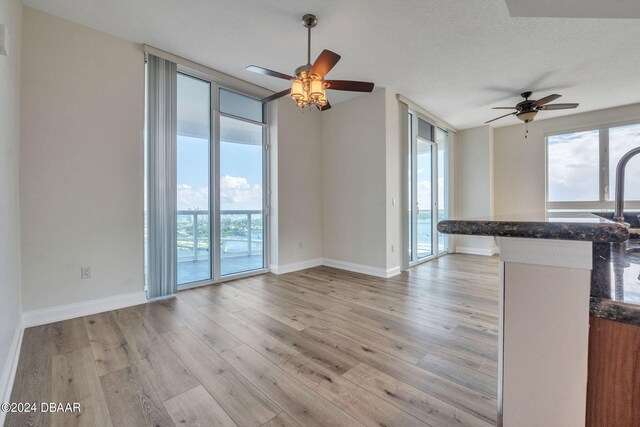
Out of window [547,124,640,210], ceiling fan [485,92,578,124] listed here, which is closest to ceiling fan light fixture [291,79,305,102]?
ceiling fan [485,92,578,124]

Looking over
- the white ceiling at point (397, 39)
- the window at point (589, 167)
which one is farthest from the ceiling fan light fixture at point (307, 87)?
the window at point (589, 167)

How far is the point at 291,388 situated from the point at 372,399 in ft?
1.52

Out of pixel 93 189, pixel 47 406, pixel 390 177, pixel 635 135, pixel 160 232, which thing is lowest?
pixel 47 406

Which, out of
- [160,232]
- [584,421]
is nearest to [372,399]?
[584,421]

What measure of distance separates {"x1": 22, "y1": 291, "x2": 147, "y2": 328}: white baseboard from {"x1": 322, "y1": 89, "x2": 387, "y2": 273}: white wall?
9.47 feet

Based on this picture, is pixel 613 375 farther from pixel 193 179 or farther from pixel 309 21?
pixel 193 179

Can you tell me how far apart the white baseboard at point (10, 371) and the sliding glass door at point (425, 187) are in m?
4.53

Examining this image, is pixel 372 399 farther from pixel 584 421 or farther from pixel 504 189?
pixel 504 189

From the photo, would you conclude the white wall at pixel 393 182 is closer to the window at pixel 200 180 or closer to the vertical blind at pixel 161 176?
the window at pixel 200 180

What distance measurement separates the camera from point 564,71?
11.3 ft

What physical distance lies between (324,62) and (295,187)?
244cm

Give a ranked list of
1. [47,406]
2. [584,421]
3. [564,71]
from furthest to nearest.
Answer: [564,71], [47,406], [584,421]

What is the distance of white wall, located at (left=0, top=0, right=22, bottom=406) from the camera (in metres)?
1.56

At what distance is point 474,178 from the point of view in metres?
6.00
